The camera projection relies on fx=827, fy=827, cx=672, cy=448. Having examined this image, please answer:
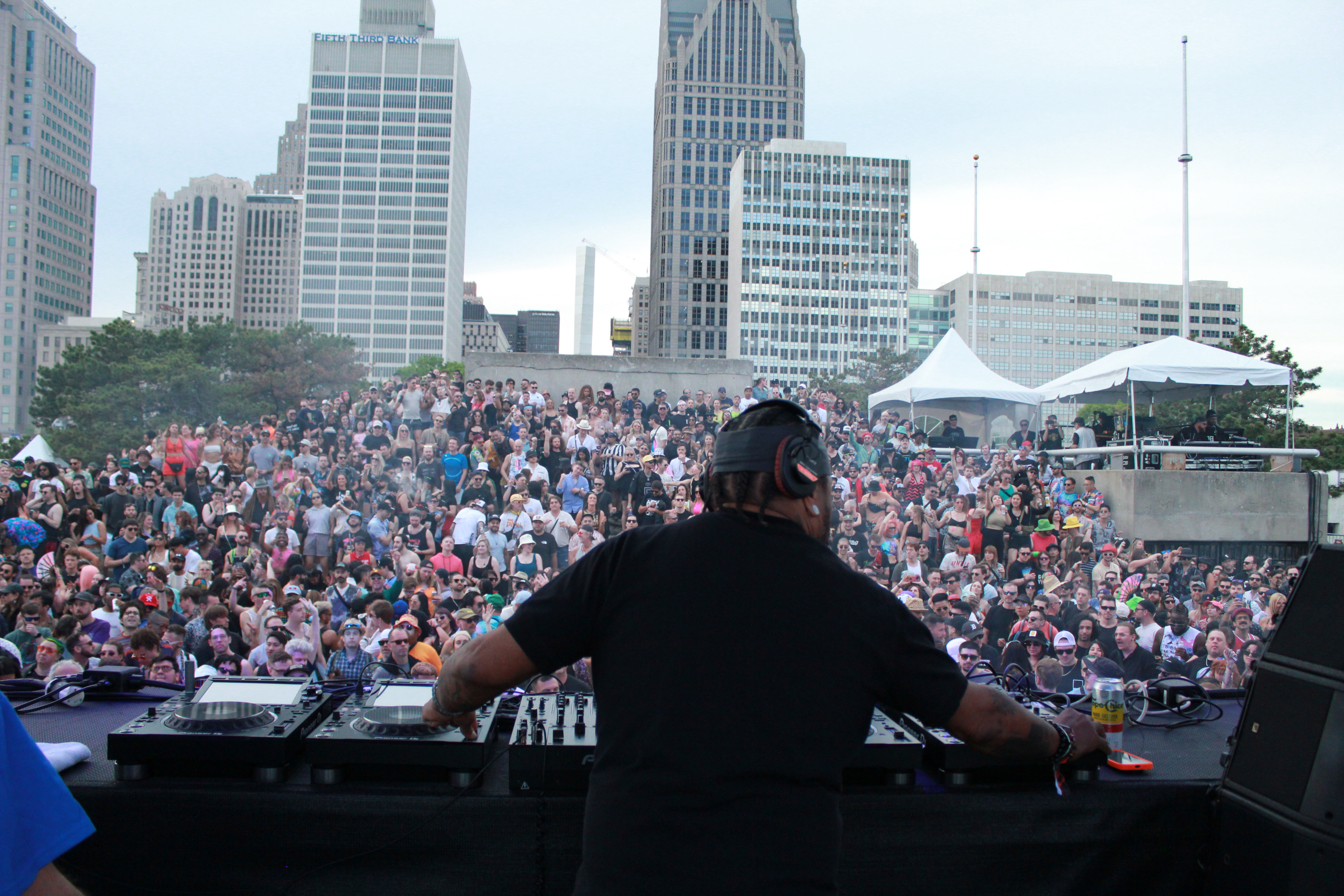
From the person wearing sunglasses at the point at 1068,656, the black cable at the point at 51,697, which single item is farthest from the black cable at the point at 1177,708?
the person wearing sunglasses at the point at 1068,656

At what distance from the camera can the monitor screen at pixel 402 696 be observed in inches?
70.8

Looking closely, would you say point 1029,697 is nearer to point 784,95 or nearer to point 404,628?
point 404,628

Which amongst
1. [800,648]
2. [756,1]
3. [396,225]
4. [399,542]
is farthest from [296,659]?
[756,1]

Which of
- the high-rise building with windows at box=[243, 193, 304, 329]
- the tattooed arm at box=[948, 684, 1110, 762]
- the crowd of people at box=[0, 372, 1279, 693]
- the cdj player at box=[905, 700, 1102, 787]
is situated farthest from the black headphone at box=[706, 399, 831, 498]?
the high-rise building with windows at box=[243, 193, 304, 329]

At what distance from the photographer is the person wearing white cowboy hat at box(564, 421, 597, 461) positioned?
37.4 feet

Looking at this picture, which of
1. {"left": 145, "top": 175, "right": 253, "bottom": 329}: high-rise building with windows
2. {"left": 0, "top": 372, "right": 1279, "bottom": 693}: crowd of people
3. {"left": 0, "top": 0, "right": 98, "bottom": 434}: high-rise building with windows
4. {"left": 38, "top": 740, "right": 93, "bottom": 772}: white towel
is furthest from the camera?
{"left": 145, "top": 175, "right": 253, "bottom": 329}: high-rise building with windows

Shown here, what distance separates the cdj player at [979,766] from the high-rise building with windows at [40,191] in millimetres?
96463

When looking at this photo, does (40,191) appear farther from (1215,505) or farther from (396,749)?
(396,749)

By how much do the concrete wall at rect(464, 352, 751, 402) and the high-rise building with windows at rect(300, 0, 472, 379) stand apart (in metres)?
95.9

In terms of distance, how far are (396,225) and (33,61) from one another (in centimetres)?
Result: 3986

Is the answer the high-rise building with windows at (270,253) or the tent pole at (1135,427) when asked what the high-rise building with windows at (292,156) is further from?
the tent pole at (1135,427)

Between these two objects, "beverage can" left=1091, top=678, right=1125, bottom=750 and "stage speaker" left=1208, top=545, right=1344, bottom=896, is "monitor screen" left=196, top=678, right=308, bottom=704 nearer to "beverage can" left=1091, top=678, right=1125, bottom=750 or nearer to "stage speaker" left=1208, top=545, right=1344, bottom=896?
"beverage can" left=1091, top=678, right=1125, bottom=750

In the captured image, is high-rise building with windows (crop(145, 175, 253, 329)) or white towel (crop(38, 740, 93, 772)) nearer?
white towel (crop(38, 740, 93, 772))

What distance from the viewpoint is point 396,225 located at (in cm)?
11069
